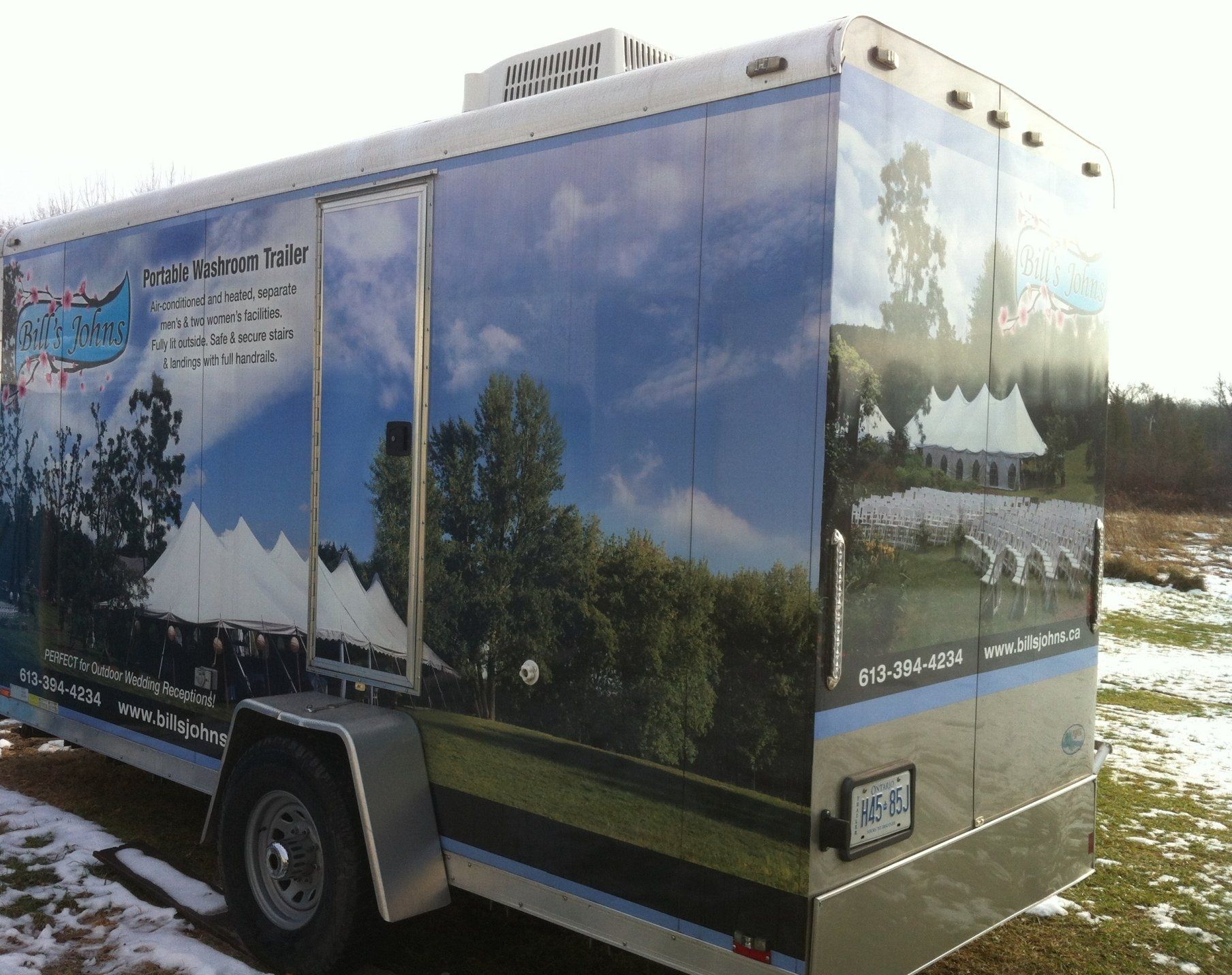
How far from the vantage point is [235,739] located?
4.14m

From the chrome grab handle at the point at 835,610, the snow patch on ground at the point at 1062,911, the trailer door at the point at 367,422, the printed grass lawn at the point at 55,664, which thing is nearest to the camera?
the chrome grab handle at the point at 835,610

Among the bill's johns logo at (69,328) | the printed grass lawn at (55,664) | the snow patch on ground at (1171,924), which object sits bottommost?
the snow patch on ground at (1171,924)

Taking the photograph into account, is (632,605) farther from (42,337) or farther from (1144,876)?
(42,337)

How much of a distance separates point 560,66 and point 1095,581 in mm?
2756

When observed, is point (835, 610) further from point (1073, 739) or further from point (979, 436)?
point (1073, 739)

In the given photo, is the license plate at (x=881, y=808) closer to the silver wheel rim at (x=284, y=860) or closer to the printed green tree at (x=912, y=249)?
the printed green tree at (x=912, y=249)

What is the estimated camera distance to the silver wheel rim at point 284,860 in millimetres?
3834

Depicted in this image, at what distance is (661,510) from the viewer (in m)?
3.07

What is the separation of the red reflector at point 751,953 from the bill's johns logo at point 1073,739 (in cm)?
161

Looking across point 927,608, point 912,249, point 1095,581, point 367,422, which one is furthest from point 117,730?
point 1095,581

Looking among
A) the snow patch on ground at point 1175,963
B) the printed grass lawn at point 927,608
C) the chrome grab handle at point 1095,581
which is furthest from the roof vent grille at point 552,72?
the snow patch on ground at point 1175,963

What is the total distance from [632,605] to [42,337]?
165 inches

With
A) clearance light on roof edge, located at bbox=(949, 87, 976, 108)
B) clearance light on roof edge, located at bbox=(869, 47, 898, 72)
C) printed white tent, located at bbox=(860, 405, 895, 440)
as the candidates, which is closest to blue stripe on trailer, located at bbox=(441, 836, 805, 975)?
printed white tent, located at bbox=(860, 405, 895, 440)

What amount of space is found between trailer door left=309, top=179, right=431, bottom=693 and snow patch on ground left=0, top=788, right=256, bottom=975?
114 centimetres
